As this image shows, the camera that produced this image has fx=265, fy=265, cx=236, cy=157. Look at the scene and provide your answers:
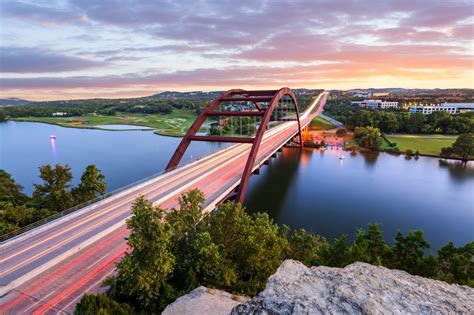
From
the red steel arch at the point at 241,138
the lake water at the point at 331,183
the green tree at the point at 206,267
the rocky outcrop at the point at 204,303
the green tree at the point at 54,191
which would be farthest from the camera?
the lake water at the point at 331,183

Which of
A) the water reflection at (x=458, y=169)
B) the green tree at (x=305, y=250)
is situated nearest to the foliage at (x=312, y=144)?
the water reflection at (x=458, y=169)

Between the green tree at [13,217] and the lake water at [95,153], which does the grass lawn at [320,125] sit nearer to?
the lake water at [95,153]

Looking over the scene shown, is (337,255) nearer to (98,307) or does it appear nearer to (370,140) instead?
(98,307)

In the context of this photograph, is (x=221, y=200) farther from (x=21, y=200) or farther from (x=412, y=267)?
(x=21, y=200)

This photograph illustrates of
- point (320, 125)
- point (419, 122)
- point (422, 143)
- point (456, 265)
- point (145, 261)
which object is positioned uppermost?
point (419, 122)

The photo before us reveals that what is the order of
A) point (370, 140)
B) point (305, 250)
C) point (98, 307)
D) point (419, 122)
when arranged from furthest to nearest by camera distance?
point (419, 122), point (370, 140), point (305, 250), point (98, 307)

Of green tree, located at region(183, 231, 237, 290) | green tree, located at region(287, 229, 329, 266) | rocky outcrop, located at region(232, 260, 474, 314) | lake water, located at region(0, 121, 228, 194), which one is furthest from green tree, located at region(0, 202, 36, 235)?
rocky outcrop, located at region(232, 260, 474, 314)

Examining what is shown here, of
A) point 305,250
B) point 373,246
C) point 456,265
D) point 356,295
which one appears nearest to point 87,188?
point 305,250
